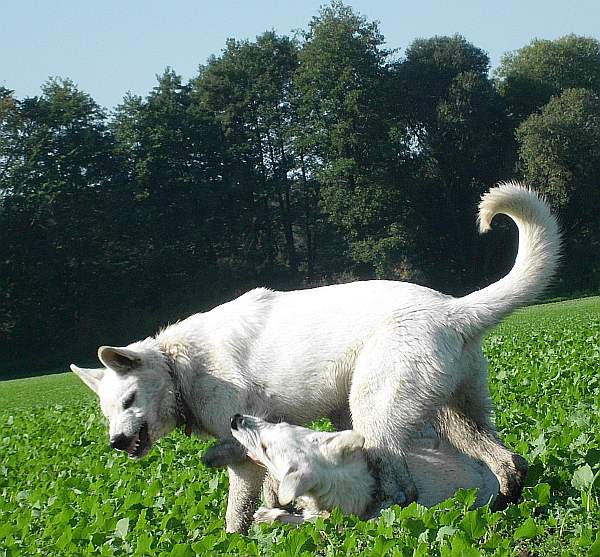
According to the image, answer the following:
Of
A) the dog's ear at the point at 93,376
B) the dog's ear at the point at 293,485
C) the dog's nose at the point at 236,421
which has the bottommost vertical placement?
the dog's ear at the point at 293,485

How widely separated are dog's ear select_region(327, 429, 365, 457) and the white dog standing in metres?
0.06

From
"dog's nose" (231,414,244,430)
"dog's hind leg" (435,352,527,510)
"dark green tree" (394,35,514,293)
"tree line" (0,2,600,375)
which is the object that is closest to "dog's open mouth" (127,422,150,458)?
"dog's nose" (231,414,244,430)

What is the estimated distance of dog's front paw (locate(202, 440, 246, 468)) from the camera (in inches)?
254

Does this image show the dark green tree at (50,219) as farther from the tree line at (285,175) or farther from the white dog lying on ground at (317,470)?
the white dog lying on ground at (317,470)

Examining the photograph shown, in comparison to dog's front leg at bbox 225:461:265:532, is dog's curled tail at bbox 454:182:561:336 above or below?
above

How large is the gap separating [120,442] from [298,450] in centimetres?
148

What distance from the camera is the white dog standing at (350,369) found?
6145mm

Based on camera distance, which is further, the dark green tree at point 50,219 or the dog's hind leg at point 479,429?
the dark green tree at point 50,219

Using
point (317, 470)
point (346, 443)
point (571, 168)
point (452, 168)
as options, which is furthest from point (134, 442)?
point (452, 168)

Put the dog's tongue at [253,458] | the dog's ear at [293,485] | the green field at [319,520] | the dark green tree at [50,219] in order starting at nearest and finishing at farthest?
1. the green field at [319,520]
2. the dog's ear at [293,485]
3. the dog's tongue at [253,458]
4. the dark green tree at [50,219]

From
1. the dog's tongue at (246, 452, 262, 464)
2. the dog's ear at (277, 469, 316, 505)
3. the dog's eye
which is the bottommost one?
the dog's ear at (277, 469, 316, 505)

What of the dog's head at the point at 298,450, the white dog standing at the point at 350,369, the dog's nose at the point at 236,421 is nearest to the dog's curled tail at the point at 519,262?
the white dog standing at the point at 350,369

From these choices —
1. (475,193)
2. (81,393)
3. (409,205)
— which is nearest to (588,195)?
(475,193)

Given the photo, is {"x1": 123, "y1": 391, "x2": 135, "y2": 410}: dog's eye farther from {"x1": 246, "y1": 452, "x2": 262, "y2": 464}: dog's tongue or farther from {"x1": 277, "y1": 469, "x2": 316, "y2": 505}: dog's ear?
{"x1": 277, "y1": 469, "x2": 316, "y2": 505}: dog's ear
